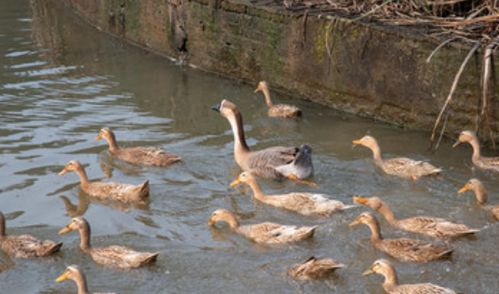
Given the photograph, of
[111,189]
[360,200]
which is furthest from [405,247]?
[111,189]

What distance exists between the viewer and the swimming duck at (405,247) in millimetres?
8812

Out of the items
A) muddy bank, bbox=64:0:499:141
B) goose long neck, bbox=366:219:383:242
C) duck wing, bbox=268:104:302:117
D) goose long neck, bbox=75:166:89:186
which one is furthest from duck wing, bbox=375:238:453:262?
duck wing, bbox=268:104:302:117

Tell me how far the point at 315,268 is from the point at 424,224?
155 cm

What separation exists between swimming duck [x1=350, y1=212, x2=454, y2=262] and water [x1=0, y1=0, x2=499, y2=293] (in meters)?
0.09

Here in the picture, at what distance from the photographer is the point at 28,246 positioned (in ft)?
29.8

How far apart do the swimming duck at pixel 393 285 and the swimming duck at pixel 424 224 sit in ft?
3.85

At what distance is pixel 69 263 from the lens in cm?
905

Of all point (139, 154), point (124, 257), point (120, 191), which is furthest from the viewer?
point (139, 154)

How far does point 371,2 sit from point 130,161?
4385 millimetres

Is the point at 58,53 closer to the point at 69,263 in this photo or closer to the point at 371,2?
the point at 371,2

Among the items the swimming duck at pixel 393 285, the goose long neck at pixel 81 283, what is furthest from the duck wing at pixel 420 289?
the goose long neck at pixel 81 283

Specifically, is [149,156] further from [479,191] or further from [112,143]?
[479,191]

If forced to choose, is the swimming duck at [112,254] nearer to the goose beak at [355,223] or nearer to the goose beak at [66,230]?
the goose beak at [66,230]

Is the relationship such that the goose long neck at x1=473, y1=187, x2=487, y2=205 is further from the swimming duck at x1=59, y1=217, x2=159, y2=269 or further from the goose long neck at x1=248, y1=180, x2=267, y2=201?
the swimming duck at x1=59, y1=217, x2=159, y2=269
